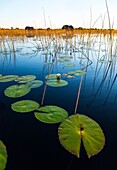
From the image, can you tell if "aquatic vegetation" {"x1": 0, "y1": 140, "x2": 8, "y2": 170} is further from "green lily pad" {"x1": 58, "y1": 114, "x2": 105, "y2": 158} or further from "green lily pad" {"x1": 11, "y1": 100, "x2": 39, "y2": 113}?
"green lily pad" {"x1": 11, "y1": 100, "x2": 39, "y2": 113}

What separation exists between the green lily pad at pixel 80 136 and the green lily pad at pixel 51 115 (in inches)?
4.7

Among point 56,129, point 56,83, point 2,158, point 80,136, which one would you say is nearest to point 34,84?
point 56,83

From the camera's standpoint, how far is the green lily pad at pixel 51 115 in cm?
183

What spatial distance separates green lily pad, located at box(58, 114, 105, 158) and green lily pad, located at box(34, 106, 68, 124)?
0.39 feet

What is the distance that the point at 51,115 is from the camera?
6.31 feet

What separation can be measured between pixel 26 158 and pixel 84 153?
0.51 metres

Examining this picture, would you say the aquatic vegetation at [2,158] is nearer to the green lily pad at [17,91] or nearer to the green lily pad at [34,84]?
the green lily pad at [17,91]

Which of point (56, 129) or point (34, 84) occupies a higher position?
point (34, 84)

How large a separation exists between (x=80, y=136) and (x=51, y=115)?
0.51 m

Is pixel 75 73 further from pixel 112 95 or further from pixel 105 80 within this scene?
pixel 112 95

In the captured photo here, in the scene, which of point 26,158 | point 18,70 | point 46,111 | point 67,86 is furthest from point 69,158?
point 18,70

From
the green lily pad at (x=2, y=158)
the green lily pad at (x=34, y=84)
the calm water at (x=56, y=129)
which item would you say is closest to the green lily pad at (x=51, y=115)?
the calm water at (x=56, y=129)

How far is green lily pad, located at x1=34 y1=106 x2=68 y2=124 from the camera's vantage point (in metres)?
1.83

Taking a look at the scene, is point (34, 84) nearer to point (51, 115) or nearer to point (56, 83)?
point (56, 83)
